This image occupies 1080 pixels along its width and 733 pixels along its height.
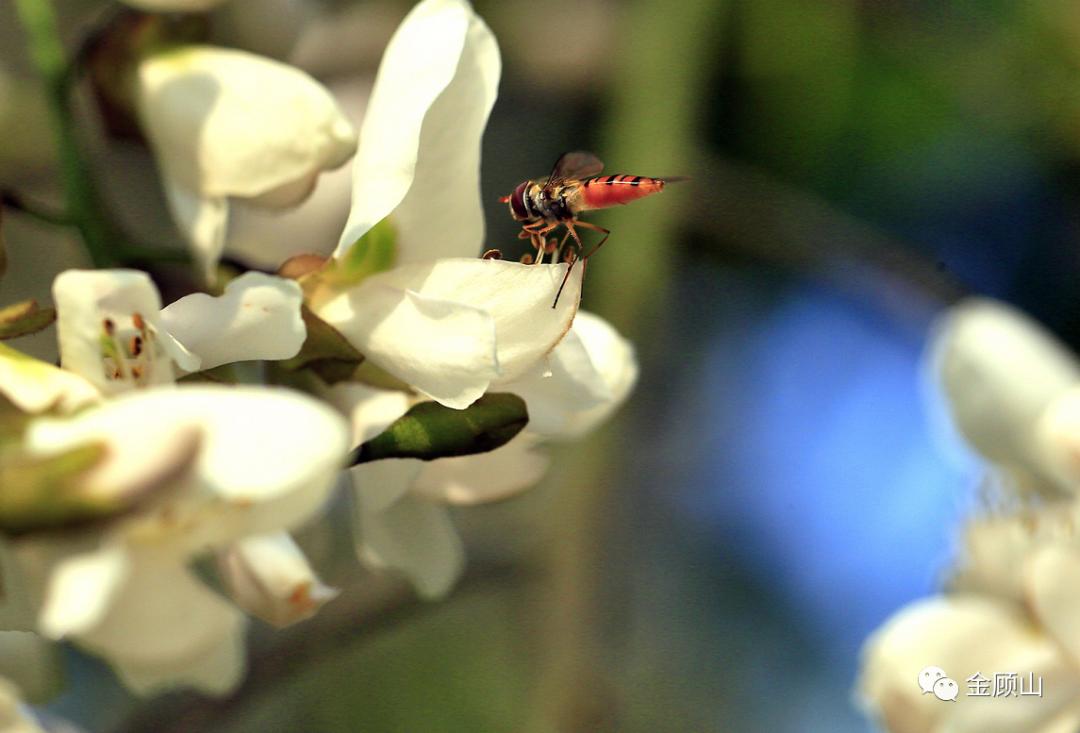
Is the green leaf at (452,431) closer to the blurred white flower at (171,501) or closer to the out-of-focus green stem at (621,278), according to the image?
the blurred white flower at (171,501)

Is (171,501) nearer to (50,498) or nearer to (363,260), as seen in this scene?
(50,498)

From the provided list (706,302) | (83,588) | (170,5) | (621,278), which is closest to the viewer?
(83,588)

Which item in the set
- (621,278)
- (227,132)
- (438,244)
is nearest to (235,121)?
(227,132)

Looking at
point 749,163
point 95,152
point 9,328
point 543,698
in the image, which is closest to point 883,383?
point 749,163

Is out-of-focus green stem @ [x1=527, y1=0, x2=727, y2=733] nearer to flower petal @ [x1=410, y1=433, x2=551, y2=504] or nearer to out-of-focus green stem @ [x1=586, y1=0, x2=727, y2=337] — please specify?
out-of-focus green stem @ [x1=586, y1=0, x2=727, y2=337]

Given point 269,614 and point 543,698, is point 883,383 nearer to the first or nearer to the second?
point 543,698

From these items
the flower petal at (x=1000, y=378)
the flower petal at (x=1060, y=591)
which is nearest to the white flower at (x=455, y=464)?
the flower petal at (x=1060, y=591)
